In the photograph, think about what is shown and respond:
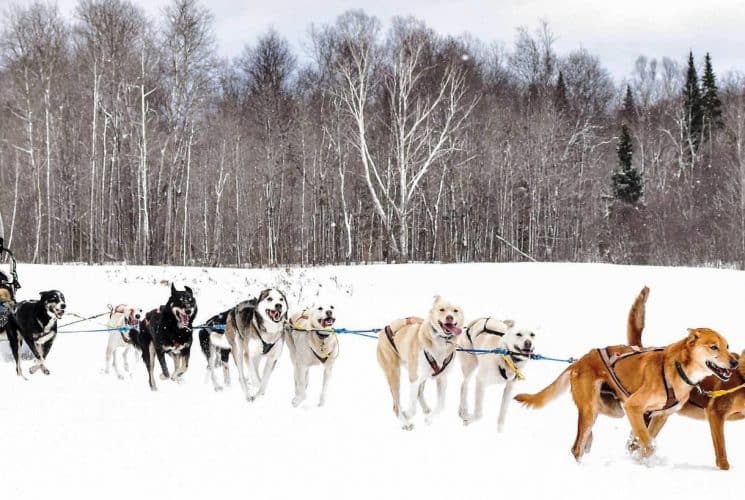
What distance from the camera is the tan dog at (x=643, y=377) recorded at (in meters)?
3.56

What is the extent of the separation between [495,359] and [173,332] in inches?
140

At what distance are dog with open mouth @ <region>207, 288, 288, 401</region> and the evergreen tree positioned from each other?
26532mm

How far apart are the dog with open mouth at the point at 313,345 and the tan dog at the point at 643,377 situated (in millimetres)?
2285

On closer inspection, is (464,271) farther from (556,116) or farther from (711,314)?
(556,116)

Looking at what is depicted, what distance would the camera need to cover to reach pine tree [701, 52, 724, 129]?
35938mm

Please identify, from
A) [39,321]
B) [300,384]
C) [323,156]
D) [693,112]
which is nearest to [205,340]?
[300,384]

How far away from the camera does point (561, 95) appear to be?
3142cm

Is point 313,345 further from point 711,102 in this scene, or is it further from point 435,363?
point 711,102

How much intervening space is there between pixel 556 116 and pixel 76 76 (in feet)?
65.4

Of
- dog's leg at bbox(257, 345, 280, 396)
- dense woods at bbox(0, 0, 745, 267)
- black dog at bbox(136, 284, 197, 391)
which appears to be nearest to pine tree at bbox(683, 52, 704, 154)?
dense woods at bbox(0, 0, 745, 267)

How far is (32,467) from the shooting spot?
392 centimetres

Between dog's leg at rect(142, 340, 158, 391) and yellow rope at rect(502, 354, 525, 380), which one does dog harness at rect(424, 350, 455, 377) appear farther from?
dog's leg at rect(142, 340, 158, 391)

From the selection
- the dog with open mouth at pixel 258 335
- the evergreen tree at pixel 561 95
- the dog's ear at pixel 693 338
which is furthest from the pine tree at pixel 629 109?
the dog's ear at pixel 693 338

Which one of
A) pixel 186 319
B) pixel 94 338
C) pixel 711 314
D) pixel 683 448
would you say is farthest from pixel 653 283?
pixel 94 338
